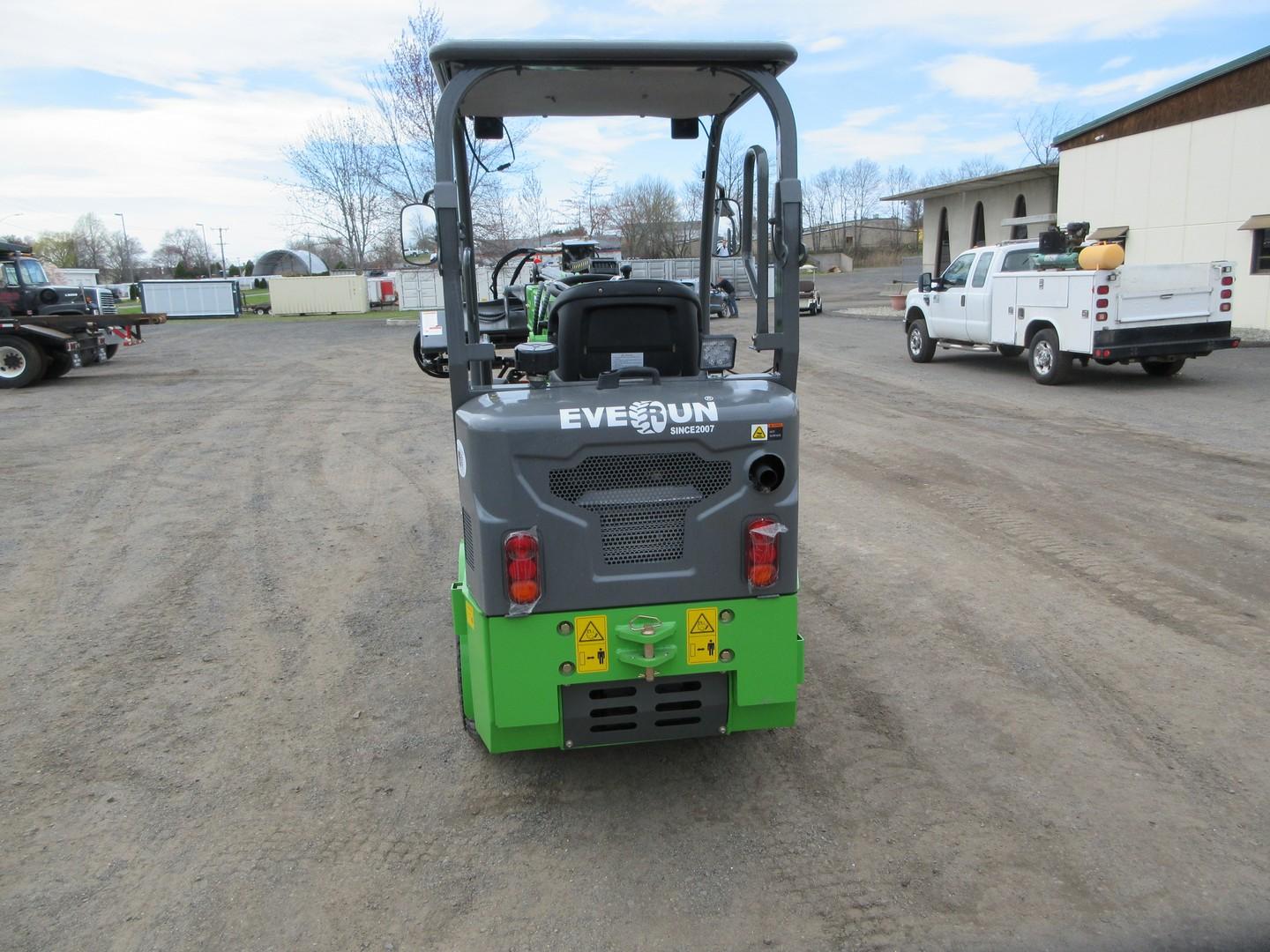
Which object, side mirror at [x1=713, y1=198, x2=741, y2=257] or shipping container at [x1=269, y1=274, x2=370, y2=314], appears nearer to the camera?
side mirror at [x1=713, y1=198, x2=741, y2=257]

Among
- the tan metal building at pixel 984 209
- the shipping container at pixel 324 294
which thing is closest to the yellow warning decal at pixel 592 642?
the tan metal building at pixel 984 209

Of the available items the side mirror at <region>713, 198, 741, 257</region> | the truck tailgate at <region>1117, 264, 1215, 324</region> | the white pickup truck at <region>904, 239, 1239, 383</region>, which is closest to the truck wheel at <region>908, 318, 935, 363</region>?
the white pickup truck at <region>904, 239, 1239, 383</region>

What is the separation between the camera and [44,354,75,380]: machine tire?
17.9 metres

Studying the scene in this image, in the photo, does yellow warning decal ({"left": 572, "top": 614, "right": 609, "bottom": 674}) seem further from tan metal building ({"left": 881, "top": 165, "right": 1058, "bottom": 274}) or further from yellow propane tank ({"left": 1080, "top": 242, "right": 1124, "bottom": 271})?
tan metal building ({"left": 881, "top": 165, "right": 1058, "bottom": 274})

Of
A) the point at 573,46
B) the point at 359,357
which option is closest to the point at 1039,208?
the point at 359,357

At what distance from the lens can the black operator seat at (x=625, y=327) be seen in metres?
3.97

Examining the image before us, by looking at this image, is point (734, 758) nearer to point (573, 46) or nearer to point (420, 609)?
point (420, 609)

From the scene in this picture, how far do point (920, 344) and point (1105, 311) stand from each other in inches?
185

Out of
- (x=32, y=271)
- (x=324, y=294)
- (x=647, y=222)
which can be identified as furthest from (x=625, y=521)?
(x=324, y=294)

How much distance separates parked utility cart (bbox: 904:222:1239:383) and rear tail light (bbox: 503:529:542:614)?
1170 centimetres

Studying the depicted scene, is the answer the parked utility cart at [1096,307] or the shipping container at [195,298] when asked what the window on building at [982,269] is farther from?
the shipping container at [195,298]

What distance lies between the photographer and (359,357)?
20.8 meters

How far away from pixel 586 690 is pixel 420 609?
2561 mm

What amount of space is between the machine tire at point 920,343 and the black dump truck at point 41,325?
15031mm
